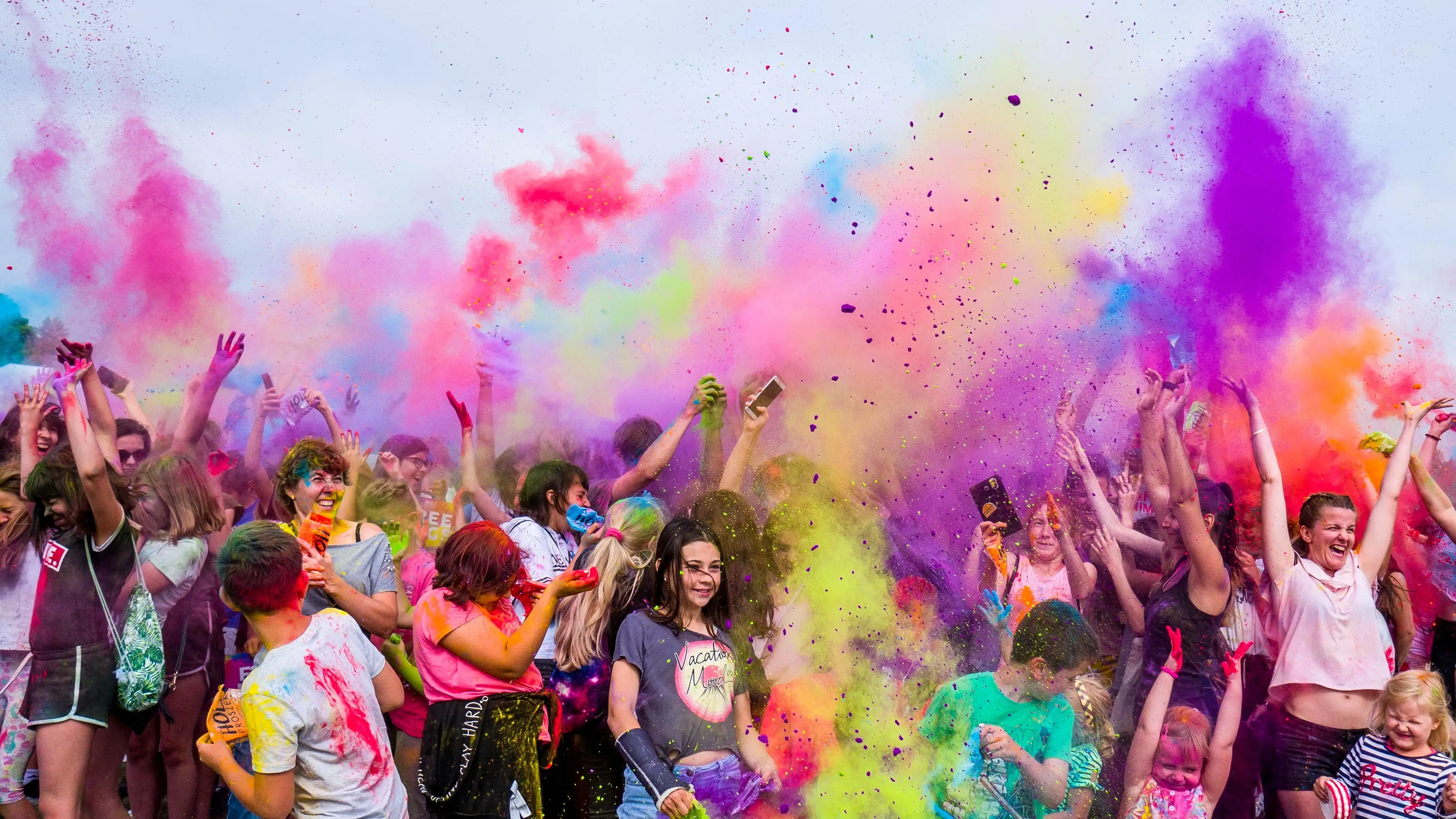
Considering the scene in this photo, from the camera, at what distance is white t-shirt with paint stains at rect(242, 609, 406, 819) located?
Result: 2.62 meters

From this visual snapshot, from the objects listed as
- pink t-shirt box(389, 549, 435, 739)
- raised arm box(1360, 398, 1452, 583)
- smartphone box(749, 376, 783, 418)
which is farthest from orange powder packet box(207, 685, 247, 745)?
raised arm box(1360, 398, 1452, 583)

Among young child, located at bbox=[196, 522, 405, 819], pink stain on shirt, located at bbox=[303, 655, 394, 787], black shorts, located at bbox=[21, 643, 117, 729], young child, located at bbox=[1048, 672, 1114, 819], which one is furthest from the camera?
young child, located at bbox=[1048, 672, 1114, 819]

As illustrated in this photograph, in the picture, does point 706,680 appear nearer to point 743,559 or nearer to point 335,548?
point 743,559

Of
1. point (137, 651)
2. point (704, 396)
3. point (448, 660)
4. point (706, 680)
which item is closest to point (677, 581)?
point (706, 680)

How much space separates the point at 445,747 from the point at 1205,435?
315 cm

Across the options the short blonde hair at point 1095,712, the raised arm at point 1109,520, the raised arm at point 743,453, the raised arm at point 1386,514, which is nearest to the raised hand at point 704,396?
the raised arm at point 743,453

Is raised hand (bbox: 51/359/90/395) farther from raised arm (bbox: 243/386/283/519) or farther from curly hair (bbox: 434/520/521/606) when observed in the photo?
curly hair (bbox: 434/520/521/606)

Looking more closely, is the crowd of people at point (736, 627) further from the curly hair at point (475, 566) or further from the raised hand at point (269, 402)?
the raised hand at point (269, 402)

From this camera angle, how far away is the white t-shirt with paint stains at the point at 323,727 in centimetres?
262

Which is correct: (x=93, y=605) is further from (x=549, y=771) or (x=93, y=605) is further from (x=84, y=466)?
(x=549, y=771)

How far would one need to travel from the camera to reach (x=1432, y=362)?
4.45m

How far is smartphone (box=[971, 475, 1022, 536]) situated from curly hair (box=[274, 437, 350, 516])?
8.24ft

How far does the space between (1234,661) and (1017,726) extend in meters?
0.93

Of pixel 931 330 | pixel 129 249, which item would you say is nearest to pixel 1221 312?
pixel 931 330
